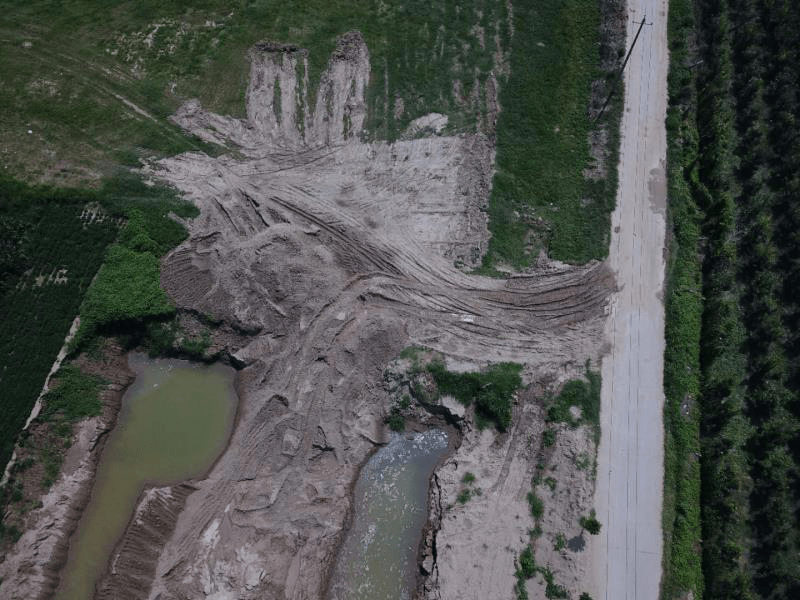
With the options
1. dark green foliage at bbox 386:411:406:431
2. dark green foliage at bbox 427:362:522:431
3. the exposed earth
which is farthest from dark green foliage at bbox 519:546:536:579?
dark green foliage at bbox 386:411:406:431

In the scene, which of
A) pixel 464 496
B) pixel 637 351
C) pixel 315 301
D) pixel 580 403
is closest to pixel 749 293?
pixel 637 351

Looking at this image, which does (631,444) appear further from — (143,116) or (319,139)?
(143,116)

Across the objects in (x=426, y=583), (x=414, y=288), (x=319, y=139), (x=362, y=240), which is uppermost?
(x=319, y=139)

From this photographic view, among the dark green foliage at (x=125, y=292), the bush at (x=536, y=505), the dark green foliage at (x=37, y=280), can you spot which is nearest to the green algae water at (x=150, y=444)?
the dark green foliage at (x=125, y=292)

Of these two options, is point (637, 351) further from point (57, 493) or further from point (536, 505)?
point (57, 493)

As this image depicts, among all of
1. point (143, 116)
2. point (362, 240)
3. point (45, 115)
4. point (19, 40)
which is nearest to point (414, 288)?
point (362, 240)

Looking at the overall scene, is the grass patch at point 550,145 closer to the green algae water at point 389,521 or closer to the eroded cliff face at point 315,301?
the eroded cliff face at point 315,301

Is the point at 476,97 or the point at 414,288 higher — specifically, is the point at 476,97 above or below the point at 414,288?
above
